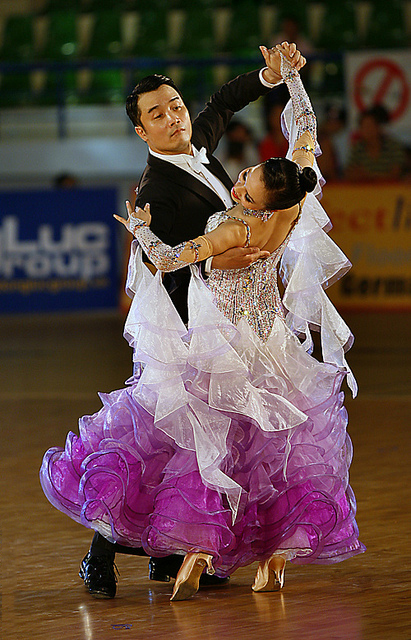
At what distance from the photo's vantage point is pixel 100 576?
320 centimetres

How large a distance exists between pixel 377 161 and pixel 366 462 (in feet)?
20.0

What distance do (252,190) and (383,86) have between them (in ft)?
30.2

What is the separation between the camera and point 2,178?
1314 cm

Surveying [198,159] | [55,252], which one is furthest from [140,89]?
[55,252]

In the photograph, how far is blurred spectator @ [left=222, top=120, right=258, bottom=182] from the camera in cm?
984

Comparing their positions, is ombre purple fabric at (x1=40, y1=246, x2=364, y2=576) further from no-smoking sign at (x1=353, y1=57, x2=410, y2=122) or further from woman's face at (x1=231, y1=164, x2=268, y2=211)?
no-smoking sign at (x1=353, y1=57, x2=410, y2=122)

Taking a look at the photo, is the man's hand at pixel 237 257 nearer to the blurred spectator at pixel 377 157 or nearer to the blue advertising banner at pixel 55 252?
the blurred spectator at pixel 377 157

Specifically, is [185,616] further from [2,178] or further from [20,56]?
[20,56]

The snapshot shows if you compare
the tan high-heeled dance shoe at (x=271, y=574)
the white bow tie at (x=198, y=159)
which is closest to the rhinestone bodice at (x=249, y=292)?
the white bow tie at (x=198, y=159)

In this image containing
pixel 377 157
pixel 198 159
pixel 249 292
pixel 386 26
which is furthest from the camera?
pixel 386 26

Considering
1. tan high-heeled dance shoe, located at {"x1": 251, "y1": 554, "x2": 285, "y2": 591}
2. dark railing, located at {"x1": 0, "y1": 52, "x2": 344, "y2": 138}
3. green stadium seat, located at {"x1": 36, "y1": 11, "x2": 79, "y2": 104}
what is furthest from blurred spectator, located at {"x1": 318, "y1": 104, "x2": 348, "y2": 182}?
tan high-heeled dance shoe, located at {"x1": 251, "y1": 554, "x2": 285, "y2": 591}

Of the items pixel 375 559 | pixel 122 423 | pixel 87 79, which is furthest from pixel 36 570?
pixel 87 79

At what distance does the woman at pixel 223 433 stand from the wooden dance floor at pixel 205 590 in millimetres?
136

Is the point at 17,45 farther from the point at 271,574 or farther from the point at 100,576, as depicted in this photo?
the point at 271,574
